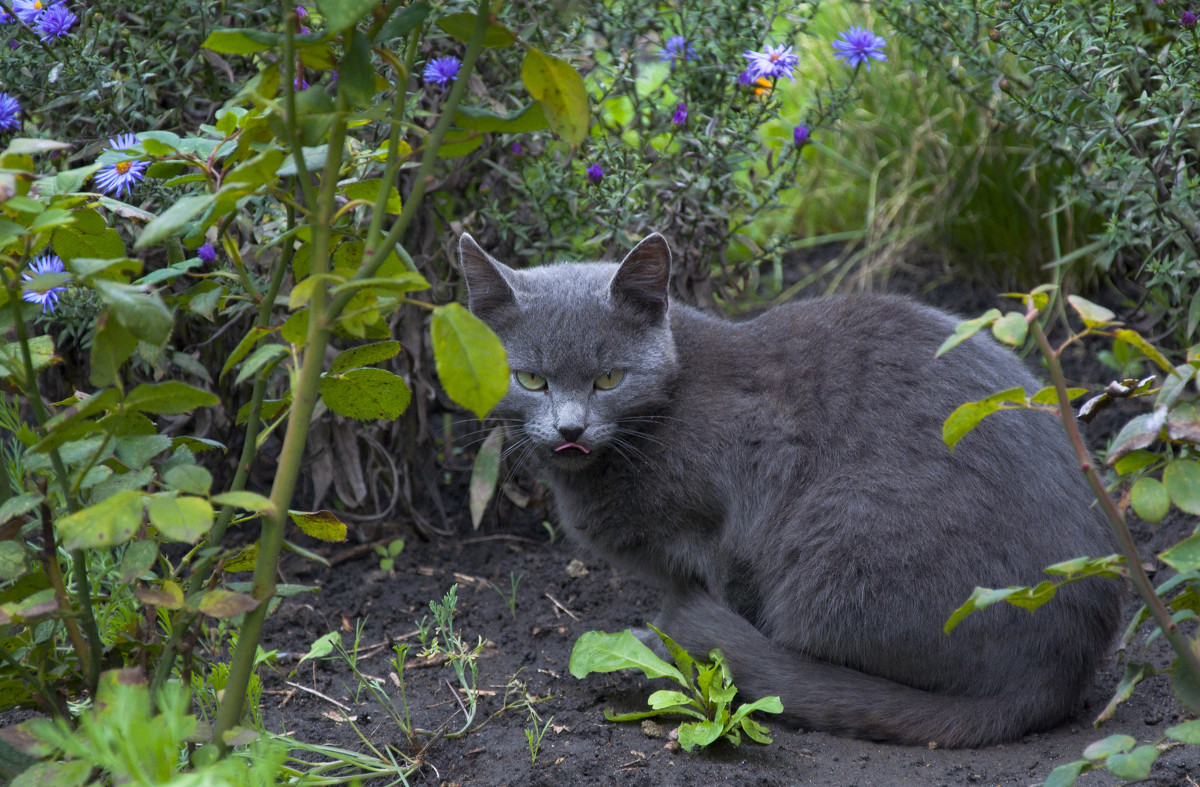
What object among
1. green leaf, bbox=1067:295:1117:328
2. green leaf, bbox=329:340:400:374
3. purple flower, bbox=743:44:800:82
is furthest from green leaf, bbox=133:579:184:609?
purple flower, bbox=743:44:800:82

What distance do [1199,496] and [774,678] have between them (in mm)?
1107

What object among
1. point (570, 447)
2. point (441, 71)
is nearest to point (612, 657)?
point (570, 447)

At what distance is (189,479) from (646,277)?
57.9 inches

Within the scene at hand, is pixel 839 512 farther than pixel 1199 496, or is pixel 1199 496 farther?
pixel 839 512

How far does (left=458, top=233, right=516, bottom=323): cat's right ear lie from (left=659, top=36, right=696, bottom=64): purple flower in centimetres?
97

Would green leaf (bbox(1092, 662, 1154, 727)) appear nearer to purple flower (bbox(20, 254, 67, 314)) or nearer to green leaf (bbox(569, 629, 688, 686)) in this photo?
green leaf (bbox(569, 629, 688, 686))

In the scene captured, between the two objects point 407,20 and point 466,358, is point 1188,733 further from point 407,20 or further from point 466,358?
point 407,20

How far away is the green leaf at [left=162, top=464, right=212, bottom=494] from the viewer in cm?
142

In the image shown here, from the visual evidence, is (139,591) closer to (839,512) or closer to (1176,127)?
(839,512)

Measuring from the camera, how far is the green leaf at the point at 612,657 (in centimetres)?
222

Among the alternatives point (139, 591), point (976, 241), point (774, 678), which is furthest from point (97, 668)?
point (976, 241)

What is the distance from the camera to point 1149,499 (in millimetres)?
1479

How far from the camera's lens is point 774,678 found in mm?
2342

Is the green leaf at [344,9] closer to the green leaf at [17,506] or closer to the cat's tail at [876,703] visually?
the green leaf at [17,506]
